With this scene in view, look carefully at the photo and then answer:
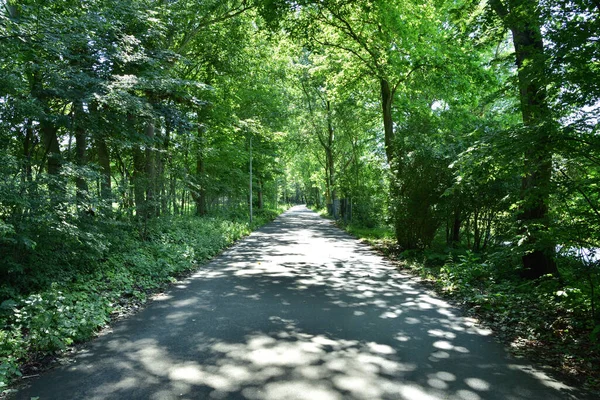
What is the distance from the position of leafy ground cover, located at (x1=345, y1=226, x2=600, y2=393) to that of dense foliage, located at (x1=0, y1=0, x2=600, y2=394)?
0.07 m

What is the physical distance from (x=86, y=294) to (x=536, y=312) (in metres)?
6.74

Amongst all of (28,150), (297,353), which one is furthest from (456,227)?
(28,150)

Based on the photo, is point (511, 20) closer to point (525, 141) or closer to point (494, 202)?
point (525, 141)

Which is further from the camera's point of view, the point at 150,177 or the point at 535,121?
the point at 150,177

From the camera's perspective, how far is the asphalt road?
135 inches

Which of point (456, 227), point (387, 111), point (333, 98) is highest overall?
point (333, 98)

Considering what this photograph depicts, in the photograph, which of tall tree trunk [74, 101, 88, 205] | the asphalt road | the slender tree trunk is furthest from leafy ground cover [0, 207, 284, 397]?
the slender tree trunk

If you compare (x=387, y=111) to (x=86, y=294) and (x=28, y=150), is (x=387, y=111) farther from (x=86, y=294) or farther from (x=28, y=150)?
(x=86, y=294)

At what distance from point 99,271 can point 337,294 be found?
4501mm

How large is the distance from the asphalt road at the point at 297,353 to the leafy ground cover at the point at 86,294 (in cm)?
32

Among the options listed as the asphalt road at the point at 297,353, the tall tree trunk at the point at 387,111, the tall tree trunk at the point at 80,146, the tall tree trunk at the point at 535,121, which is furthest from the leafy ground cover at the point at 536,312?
the tall tree trunk at the point at 387,111

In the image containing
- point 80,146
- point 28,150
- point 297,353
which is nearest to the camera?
point 297,353

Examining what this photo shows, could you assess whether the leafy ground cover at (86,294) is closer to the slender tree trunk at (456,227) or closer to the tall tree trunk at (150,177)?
the tall tree trunk at (150,177)

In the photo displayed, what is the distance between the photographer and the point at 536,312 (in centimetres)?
530
